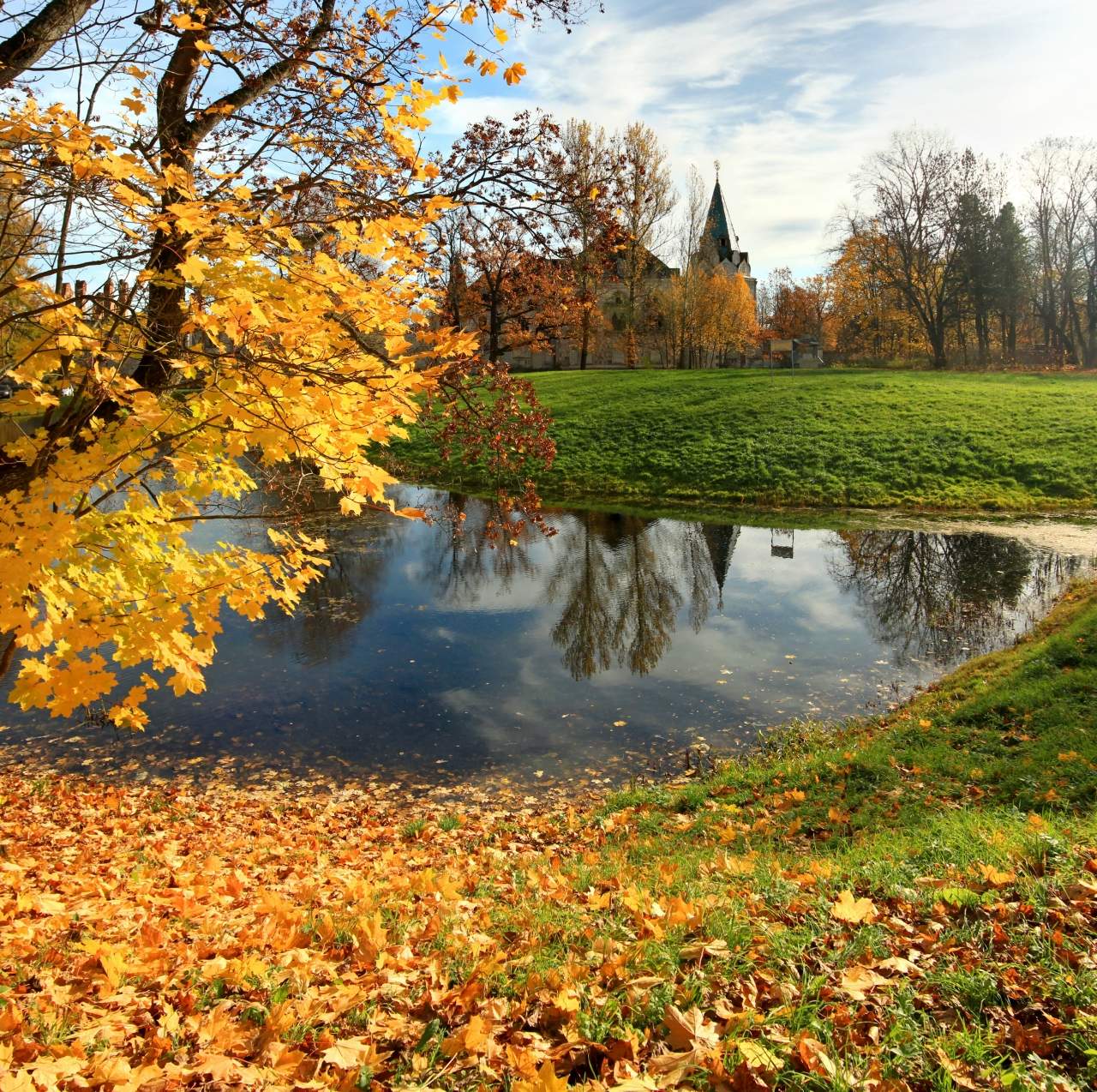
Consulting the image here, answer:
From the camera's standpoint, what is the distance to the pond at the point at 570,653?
815cm

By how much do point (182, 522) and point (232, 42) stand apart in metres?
3.41

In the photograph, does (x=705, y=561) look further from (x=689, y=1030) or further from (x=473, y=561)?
(x=689, y=1030)

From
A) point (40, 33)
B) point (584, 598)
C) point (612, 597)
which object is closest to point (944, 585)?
point (612, 597)

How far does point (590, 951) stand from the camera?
326 cm

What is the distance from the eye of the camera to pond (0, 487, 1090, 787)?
321 inches

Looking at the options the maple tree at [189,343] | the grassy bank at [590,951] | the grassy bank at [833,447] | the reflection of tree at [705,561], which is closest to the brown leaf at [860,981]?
the grassy bank at [590,951]

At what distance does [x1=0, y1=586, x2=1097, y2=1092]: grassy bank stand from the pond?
2092 mm

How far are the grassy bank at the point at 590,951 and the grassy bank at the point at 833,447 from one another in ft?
55.8

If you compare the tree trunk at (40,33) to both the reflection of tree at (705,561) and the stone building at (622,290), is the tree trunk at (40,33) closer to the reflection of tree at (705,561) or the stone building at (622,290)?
the reflection of tree at (705,561)

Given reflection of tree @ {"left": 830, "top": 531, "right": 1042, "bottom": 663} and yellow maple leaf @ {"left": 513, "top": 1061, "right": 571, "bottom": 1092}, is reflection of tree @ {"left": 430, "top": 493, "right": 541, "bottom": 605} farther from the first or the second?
yellow maple leaf @ {"left": 513, "top": 1061, "right": 571, "bottom": 1092}

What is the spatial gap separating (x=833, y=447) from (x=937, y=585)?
11.2 meters

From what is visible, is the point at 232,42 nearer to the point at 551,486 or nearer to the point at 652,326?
the point at 551,486

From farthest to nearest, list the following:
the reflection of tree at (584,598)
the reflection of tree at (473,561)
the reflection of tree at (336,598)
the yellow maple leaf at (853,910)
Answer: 1. the reflection of tree at (473,561)
2. the reflection of tree at (336,598)
3. the reflection of tree at (584,598)
4. the yellow maple leaf at (853,910)

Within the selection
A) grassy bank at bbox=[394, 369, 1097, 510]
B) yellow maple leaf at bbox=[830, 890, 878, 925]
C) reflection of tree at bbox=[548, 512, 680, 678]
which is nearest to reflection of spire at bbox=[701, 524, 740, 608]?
reflection of tree at bbox=[548, 512, 680, 678]
